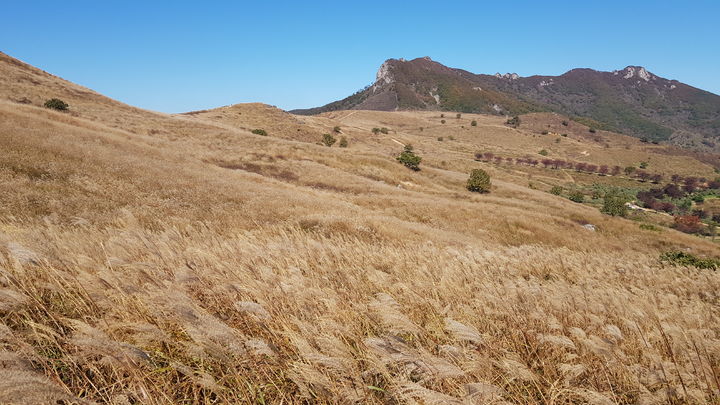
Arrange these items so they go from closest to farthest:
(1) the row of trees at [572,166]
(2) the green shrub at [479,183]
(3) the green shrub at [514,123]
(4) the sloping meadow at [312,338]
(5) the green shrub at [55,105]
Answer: (4) the sloping meadow at [312,338], (5) the green shrub at [55,105], (2) the green shrub at [479,183], (1) the row of trees at [572,166], (3) the green shrub at [514,123]

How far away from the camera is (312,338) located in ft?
9.55

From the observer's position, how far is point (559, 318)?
393 cm

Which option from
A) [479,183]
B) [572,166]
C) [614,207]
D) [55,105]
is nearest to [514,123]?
[572,166]

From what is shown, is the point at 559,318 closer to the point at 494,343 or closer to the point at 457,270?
the point at 494,343

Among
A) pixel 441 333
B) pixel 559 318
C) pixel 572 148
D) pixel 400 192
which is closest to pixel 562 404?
pixel 441 333

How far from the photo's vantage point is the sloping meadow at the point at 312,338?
7.97 ft

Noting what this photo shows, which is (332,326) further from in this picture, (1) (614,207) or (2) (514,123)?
(2) (514,123)

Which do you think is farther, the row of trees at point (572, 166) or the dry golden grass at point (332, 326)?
the row of trees at point (572, 166)

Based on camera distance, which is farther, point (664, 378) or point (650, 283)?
point (650, 283)

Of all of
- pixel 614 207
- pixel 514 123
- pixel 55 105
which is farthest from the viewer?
pixel 514 123

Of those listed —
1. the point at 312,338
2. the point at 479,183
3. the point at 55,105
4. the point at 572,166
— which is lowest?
the point at 312,338

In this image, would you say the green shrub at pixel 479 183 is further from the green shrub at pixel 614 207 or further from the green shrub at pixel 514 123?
the green shrub at pixel 514 123

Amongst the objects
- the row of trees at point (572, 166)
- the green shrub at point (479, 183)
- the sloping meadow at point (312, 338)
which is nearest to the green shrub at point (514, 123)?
the row of trees at point (572, 166)

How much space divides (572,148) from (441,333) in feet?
544
